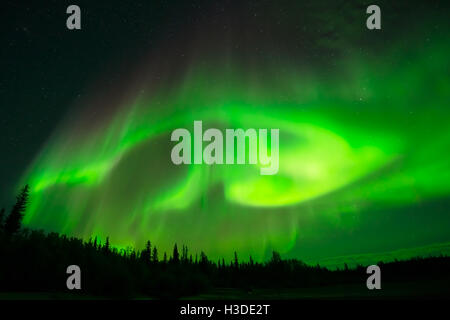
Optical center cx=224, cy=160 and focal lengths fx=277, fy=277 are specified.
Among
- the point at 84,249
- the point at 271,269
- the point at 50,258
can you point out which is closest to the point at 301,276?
the point at 271,269

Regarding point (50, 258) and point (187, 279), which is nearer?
point (50, 258)
